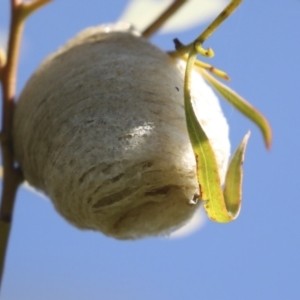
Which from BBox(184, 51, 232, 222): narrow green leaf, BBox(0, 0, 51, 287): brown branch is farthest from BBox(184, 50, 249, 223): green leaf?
BBox(0, 0, 51, 287): brown branch

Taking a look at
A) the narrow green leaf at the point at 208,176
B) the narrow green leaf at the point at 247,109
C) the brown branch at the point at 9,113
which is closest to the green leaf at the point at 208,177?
the narrow green leaf at the point at 208,176

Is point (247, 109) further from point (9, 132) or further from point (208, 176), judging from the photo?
point (9, 132)

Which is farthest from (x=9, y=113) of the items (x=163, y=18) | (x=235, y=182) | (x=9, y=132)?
(x=235, y=182)

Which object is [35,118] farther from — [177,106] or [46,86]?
[177,106]

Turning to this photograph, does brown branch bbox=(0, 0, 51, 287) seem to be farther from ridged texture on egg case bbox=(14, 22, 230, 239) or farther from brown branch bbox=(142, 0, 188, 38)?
brown branch bbox=(142, 0, 188, 38)

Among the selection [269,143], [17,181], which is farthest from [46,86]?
[269,143]

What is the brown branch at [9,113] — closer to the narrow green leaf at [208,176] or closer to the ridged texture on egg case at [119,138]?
the ridged texture on egg case at [119,138]
